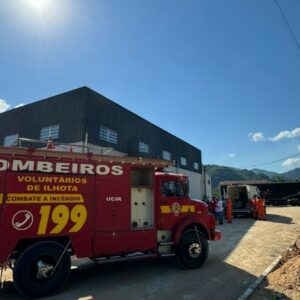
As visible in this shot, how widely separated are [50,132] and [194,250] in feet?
60.4

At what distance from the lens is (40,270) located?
22.5ft

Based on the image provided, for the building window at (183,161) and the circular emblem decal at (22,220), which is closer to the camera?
the circular emblem decal at (22,220)

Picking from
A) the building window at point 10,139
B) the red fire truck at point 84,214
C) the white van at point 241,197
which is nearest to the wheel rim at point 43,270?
the red fire truck at point 84,214

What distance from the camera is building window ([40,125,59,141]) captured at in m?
24.2

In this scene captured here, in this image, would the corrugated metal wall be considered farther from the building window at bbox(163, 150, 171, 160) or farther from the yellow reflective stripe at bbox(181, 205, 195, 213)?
the yellow reflective stripe at bbox(181, 205, 195, 213)

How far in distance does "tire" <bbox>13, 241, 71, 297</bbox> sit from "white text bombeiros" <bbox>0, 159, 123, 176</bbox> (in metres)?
1.63

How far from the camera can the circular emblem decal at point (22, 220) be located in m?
6.86

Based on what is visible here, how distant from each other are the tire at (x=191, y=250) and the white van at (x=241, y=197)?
54.1ft

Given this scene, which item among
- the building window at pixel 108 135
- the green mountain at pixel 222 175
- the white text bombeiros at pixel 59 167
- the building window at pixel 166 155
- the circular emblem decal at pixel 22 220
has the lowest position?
the circular emblem decal at pixel 22 220

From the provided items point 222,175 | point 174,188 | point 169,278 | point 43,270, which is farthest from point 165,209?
point 222,175

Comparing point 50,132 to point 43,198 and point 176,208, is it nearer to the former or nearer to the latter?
point 176,208

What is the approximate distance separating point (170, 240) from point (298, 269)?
327 centimetres

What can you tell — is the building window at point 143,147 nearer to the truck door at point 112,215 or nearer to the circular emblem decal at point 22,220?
the truck door at point 112,215

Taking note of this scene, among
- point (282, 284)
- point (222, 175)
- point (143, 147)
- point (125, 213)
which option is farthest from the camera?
point (222, 175)
